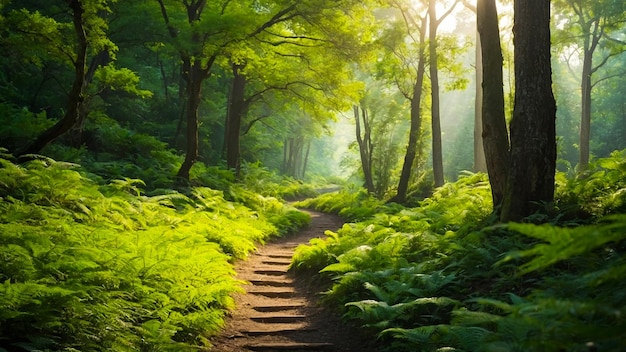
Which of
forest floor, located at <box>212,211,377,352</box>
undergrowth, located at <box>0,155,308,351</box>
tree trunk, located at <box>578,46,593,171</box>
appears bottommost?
forest floor, located at <box>212,211,377,352</box>

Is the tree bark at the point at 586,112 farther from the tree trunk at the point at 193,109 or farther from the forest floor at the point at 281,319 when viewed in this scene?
the tree trunk at the point at 193,109

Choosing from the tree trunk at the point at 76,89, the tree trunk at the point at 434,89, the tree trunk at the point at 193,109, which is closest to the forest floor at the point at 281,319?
the tree trunk at the point at 193,109

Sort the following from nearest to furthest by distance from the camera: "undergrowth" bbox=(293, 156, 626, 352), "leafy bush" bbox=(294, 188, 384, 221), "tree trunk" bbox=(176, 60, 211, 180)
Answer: "undergrowth" bbox=(293, 156, 626, 352) → "tree trunk" bbox=(176, 60, 211, 180) → "leafy bush" bbox=(294, 188, 384, 221)

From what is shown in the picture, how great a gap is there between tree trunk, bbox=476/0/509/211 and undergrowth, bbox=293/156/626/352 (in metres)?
0.70

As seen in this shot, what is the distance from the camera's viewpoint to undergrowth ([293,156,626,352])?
1.99 meters

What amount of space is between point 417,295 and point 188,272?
3559mm

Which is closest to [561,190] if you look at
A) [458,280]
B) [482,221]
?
[482,221]

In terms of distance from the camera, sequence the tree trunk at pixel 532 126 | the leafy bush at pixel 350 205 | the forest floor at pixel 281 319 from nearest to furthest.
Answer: the forest floor at pixel 281 319
the tree trunk at pixel 532 126
the leafy bush at pixel 350 205

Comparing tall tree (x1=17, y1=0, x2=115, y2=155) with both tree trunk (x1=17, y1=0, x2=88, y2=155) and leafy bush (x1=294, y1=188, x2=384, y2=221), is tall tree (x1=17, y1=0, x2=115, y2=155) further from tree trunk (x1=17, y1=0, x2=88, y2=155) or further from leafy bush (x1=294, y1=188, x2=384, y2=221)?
leafy bush (x1=294, y1=188, x2=384, y2=221)

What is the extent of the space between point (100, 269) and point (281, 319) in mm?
2903

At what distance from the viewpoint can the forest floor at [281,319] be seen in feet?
17.9

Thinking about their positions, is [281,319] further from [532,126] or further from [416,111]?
[416,111]

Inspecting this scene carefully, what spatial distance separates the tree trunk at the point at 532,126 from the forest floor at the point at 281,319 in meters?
3.11

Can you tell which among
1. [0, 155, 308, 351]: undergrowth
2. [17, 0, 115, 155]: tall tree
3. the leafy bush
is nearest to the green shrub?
[0, 155, 308, 351]: undergrowth
